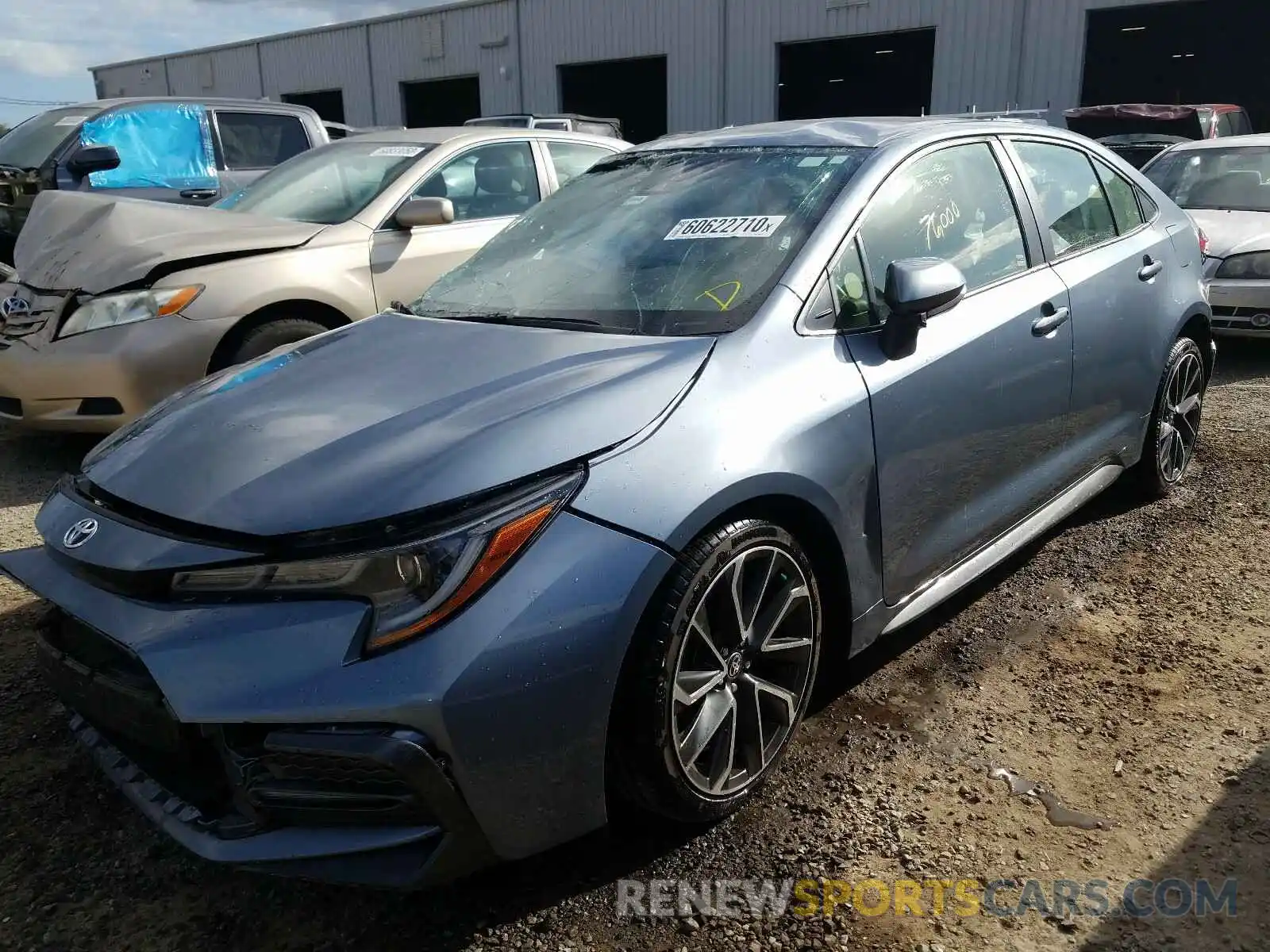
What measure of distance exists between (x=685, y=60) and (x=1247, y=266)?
16350mm

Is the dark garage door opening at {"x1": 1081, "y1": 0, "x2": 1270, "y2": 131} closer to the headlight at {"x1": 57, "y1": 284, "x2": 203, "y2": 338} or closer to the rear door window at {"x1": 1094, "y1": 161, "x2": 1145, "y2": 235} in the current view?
the rear door window at {"x1": 1094, "y1": 161, "x2": 1145, "y2": 235}

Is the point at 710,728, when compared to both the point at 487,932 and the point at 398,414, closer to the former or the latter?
the point at 487,932

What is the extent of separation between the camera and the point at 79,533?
2.10 metres

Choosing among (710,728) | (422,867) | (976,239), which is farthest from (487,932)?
(976,239)

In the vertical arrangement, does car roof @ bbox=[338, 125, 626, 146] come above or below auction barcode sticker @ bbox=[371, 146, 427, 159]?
above

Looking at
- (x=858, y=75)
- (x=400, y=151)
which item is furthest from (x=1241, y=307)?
(x=858, y=75)

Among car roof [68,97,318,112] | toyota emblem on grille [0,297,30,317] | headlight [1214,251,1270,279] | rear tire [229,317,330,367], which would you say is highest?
car roof [68,97,318,112]

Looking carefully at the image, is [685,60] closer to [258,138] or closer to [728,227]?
[258,138]

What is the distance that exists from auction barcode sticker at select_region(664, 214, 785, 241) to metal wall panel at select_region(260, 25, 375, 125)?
92.2 ft

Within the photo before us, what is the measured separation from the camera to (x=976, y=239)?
3062 mm

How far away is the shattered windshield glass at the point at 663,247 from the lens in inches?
101

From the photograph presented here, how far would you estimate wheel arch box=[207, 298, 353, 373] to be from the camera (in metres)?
4.52

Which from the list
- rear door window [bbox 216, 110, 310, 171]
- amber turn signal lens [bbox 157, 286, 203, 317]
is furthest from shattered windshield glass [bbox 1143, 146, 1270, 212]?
amber turn signal lens [bbox 157, 286, 203, 317]

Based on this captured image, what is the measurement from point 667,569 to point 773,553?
1.17ft
